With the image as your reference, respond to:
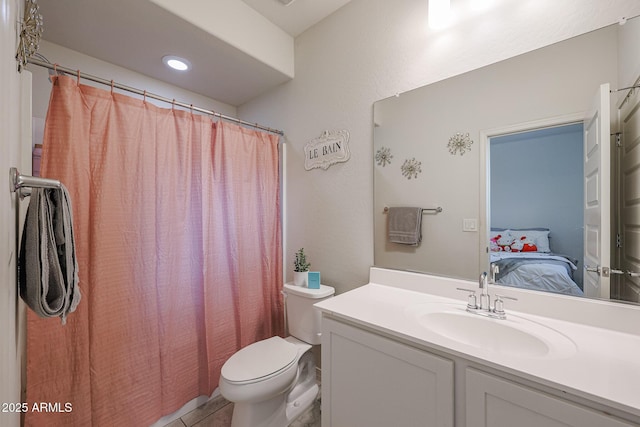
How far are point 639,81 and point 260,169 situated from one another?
1.94 m

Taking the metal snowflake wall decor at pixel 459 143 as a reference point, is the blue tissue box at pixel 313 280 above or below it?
below

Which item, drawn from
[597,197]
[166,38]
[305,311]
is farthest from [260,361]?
[166,38]

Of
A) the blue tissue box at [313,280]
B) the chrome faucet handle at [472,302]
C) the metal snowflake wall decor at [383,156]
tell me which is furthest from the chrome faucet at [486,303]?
the blue tissue box at [313,280]

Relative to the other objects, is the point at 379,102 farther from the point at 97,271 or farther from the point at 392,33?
the point at 97,271

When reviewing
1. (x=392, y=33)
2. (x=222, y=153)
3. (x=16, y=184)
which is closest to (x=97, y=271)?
(x=16, y=184)

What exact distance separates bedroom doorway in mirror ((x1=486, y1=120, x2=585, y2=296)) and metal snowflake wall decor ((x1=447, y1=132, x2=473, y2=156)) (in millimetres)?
94

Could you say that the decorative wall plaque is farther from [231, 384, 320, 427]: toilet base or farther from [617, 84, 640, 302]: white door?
[231, 384, 320, 427]: toilet base

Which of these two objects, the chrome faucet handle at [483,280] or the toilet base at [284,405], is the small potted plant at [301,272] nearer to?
the toilet base at [284,405]

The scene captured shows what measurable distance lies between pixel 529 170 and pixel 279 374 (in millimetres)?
1548

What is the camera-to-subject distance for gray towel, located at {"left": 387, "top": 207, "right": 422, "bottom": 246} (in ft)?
4.77

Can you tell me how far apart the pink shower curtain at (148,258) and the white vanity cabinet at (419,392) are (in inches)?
35.5

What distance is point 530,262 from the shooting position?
1126 mm

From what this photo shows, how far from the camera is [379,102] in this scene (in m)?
1.58

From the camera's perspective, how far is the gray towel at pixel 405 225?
4.77 feet
